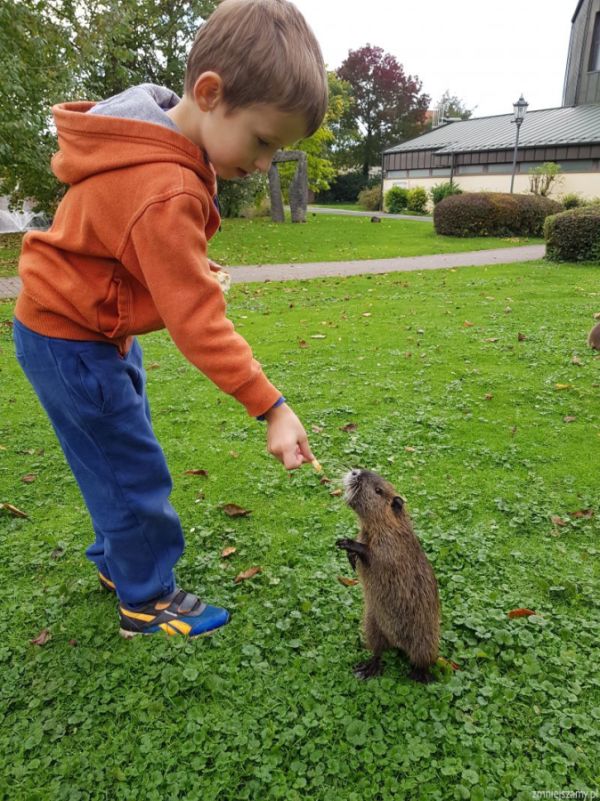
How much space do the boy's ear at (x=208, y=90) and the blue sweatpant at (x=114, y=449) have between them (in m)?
0.83

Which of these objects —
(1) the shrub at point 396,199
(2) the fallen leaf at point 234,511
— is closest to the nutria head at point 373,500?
(2) the fallen leaf at point 234,511

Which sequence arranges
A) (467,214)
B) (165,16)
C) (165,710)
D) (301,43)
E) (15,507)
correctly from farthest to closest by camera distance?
(165,16), (467,214), (15,507), (165,710), (301,43)

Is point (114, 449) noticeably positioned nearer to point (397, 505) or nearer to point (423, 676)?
point (397, 505)

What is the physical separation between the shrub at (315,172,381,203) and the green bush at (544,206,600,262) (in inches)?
1465

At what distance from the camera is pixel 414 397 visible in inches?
194

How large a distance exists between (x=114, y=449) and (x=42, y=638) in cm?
95

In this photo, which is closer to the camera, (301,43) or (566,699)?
(301,43)

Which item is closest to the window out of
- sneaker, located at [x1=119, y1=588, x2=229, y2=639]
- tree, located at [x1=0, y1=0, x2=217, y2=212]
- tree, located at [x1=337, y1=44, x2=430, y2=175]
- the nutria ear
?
tree, located at [x1=0, y1=0, x2=217, y2=212]

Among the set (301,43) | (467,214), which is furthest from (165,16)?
(301,43)

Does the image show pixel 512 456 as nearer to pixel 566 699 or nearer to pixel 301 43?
pixel 566 699

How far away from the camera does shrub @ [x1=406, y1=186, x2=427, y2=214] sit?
30984 mm

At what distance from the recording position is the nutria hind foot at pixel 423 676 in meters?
2.20

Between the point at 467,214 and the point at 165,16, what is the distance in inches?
534

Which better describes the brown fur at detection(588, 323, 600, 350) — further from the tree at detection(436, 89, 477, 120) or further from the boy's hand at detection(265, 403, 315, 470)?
the tree at detection(436, 89, 477, 120)
